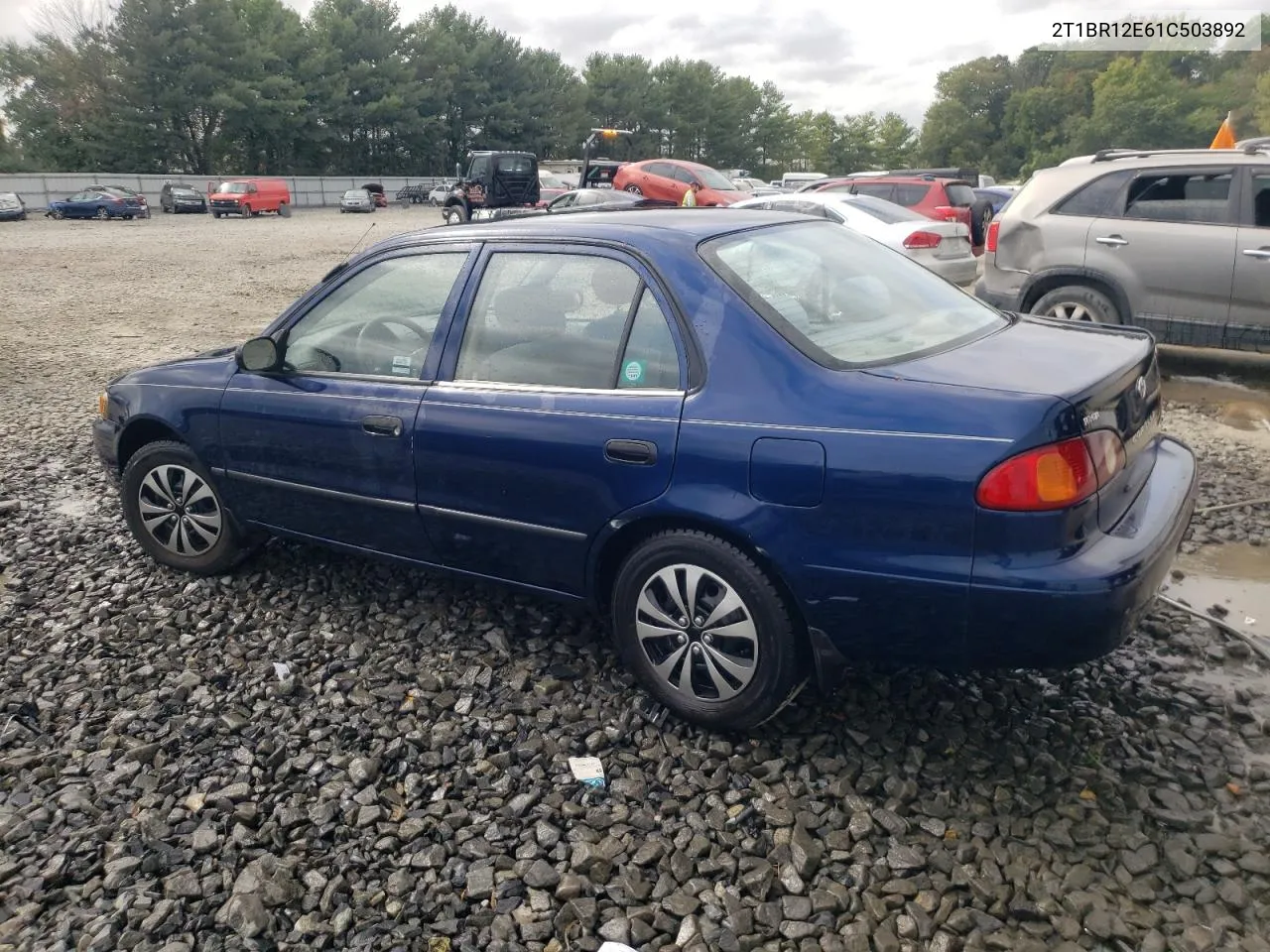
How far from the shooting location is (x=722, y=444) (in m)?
2.88

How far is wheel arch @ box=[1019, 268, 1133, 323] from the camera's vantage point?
24.9 feet

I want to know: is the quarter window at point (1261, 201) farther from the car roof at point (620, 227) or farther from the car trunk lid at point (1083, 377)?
the car roof at point (620, 227)

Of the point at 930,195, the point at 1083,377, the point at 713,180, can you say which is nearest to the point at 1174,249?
the point at 1083,377

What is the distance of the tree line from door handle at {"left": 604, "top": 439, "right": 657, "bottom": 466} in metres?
36.4

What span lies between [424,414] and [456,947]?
182 cm

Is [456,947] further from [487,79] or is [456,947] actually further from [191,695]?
[487,79]

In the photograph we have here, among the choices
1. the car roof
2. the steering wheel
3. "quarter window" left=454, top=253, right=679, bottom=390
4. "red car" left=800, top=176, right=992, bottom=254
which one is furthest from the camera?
"red car" left=800, top=176, right=992, bottom=254

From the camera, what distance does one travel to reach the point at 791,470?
279 centimetres

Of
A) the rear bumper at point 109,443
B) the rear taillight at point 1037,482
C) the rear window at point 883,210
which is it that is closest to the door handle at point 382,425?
the rear bumper at point 109,443

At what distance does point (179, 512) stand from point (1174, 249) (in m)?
7.06

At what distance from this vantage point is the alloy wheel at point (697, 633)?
119 inches

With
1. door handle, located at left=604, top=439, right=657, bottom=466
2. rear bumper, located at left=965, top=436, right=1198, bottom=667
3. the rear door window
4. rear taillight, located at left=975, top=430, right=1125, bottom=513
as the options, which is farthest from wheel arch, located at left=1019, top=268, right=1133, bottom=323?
door handle, located at left=604, top=439, right=657, bottom=466

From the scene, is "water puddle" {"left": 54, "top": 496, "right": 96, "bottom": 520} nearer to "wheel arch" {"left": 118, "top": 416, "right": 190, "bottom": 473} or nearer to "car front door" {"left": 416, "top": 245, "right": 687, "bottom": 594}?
"wheel arch" {"left": 118, "top": 416, "right": 190, "bottom": 473}

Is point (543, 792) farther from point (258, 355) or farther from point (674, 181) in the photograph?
point (674, 181)
